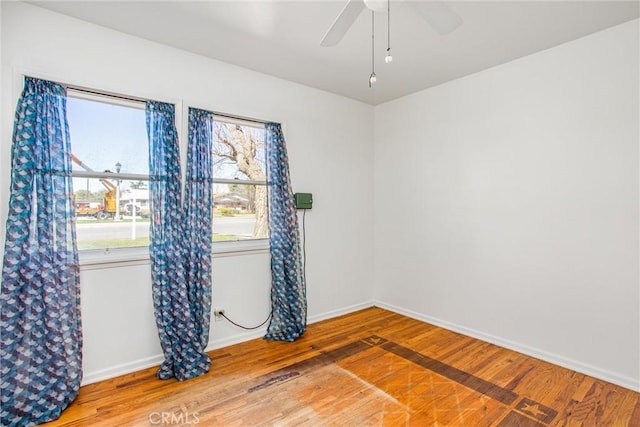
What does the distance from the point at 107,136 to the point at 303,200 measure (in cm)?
180

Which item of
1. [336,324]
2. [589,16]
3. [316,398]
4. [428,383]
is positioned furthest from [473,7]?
[336,324]

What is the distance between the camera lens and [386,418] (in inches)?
81.0

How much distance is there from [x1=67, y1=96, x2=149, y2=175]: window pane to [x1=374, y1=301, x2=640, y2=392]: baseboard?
10.6 ft

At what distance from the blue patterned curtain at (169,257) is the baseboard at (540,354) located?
7.81 ft

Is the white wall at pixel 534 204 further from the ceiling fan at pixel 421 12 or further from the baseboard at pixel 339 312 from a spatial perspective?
the ceiling fan at pixel 421 12

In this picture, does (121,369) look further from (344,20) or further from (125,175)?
(344,20)

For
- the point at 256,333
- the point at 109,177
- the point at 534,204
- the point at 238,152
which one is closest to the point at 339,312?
the point at 256,333

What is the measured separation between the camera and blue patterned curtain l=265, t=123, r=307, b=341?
323 centimetres

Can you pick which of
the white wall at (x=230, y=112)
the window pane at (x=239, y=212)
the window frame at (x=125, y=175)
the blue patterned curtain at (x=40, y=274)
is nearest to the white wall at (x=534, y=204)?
the white wall at (x=230, y=112)

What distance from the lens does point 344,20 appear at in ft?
5.89

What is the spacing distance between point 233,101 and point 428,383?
9.47 feet

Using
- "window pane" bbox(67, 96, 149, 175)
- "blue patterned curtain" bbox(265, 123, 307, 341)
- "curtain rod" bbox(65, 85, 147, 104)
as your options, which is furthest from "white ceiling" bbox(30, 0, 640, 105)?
"blue patterned curtain" bbox(265, 123, 307, 341)

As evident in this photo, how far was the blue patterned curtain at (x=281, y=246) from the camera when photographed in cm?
323

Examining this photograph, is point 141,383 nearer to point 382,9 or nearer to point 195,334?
point 195,334
